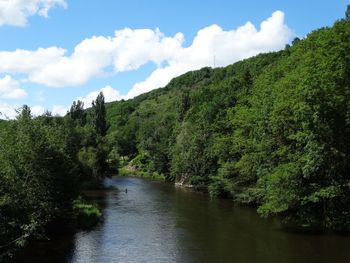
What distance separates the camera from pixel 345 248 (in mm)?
37312

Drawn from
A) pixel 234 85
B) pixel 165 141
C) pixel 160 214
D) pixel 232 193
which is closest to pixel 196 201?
pixel 232 193

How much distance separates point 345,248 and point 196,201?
32.8 m

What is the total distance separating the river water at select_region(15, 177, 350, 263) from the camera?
34906 mm

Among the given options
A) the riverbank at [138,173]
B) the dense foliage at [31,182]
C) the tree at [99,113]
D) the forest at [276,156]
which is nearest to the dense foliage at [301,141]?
the forest at [276,156]

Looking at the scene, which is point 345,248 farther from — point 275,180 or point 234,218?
point 234,218

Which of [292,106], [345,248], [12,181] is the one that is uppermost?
[292,106]

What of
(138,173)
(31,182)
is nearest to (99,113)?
(138,173)

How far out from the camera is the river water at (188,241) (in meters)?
34.9

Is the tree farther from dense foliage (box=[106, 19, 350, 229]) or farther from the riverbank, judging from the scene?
dense foliage (box=[106, 19, 350, 229])

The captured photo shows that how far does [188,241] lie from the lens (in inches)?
1583

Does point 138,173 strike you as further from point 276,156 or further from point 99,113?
point 276,156

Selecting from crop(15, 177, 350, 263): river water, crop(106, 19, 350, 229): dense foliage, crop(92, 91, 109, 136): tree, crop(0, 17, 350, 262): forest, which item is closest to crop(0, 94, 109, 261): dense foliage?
crop(0, 17, 350, 262): forest

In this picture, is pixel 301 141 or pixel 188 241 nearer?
pixel 188 241

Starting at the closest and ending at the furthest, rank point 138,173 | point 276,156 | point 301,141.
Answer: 1. point 301,141
2. point 276,156
3. point 138,173
